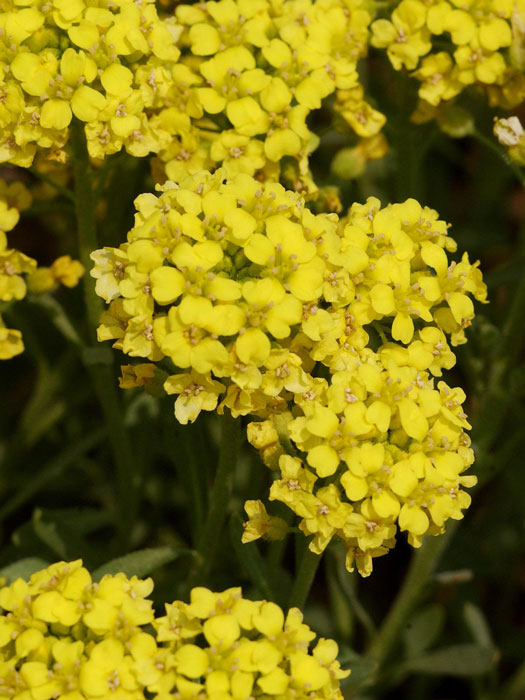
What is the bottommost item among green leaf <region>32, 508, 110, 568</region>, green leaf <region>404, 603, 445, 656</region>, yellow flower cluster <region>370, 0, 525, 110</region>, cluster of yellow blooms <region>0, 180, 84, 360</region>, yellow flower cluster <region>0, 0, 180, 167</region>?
green leaf <region>404, 603, 445, 656</region>

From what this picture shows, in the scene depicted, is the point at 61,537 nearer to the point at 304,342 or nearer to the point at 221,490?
the point at 221,490

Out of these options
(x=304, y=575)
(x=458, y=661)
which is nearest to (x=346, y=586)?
(x=458, y=661)

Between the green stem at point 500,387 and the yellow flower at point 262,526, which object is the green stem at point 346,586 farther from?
the yellow flower at point 262,526

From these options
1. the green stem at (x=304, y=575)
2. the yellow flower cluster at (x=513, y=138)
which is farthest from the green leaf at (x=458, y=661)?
the yellow flower cluster at (x=513, y=138)

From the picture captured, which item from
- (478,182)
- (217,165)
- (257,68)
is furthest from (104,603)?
(478,182)

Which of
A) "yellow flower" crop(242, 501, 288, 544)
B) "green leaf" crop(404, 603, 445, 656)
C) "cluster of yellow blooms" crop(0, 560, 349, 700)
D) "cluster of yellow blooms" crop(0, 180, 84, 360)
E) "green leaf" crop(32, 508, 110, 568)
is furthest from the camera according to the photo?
"green leaf" crop(404, 603, 445, 656)

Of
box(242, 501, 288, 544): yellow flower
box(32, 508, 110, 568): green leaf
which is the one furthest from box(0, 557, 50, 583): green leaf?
box(242, 501, 288, 544): yellow flower

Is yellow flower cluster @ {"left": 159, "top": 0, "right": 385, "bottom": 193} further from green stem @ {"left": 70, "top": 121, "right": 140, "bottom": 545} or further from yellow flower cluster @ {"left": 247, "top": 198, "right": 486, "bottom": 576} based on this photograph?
yellow flower cluster @ {"left": 247, "top": 198, "right": 486, "bottom": 576}
